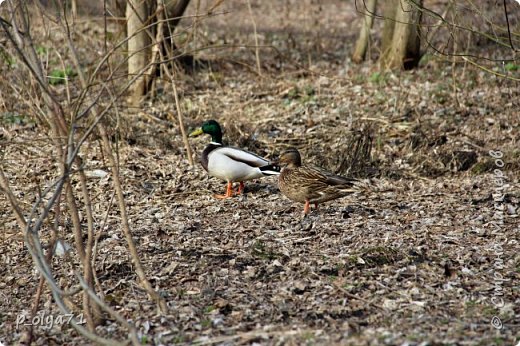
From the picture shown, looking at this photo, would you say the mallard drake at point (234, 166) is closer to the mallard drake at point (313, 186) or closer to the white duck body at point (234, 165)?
the white duck body at point (234, 165)

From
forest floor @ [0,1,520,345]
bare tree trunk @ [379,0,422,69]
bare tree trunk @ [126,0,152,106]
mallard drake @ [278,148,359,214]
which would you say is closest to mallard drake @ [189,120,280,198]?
forest floor @ [0,1,520,345]

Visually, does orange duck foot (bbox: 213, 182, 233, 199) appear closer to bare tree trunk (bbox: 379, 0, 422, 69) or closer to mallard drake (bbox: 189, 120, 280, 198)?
mallard drake (bbox: 189, 120, 280, 198)

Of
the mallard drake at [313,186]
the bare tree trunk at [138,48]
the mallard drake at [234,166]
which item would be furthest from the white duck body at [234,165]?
the bare tree trunk at [138,48]

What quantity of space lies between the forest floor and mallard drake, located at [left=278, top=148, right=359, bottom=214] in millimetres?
161

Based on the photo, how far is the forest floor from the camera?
15.1 ft

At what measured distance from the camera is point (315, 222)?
6.41 m

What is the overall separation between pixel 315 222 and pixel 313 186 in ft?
1.02

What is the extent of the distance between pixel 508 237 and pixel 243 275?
2033 mm

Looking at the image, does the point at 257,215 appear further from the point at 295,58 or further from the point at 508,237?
the point at 295,58

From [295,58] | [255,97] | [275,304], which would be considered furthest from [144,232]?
[295,58]

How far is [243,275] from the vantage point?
5.29 metres

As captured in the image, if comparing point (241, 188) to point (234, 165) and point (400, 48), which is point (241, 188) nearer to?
point (234, 165)

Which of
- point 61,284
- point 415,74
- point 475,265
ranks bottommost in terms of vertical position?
point 61,284

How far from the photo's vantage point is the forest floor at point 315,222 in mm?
4617
